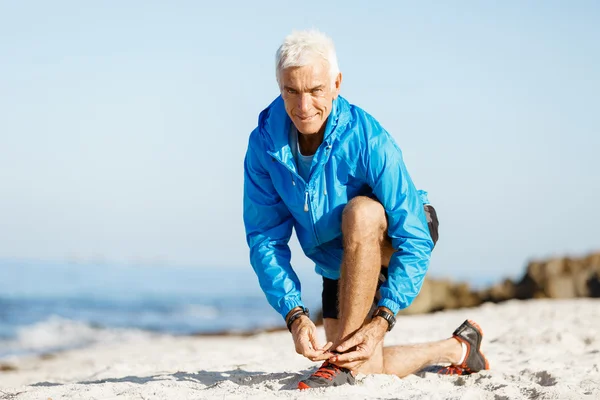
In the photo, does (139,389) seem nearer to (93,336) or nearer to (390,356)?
(390,356)

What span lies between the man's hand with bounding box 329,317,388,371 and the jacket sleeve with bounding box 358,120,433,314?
0.11 m

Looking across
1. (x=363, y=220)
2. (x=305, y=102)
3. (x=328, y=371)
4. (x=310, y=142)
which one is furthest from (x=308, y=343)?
(x=305, y=102)

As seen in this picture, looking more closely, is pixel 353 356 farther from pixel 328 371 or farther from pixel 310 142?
pixel 310 142

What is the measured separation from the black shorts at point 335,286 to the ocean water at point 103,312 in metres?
7.90

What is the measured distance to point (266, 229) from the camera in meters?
3.58

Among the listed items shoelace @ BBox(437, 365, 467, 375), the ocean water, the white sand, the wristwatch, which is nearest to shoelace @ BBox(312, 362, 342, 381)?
the white sand

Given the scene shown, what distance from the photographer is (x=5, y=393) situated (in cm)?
355

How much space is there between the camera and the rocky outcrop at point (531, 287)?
12.9 meters

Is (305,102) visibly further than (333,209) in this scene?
No

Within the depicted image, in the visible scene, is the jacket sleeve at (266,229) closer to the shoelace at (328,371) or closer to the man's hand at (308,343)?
the man's hand at (308,343)


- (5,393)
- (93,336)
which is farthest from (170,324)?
(5,393)

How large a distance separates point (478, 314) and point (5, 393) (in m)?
6.70

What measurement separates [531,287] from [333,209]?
36.3 feet

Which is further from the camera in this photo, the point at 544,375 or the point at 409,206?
the point at 544,375
